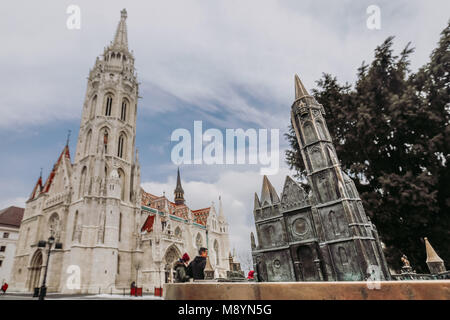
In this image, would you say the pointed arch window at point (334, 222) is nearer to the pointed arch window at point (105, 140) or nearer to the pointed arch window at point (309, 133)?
the pointed arch window at point (309, 133)

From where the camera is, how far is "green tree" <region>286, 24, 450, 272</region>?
1276 centimetres

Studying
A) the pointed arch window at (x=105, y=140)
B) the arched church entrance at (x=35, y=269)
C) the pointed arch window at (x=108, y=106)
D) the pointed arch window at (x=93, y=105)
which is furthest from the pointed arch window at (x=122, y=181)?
the arched church entrance at (x=35, y=269)

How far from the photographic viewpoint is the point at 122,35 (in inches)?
1663

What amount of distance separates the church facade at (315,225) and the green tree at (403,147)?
2.60 metres

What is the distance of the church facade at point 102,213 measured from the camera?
24859mm

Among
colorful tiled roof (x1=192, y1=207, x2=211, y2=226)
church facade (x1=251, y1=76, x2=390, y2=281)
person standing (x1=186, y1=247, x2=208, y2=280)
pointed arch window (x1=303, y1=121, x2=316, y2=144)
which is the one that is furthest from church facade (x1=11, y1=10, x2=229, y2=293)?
person standing (x1=186, y1=247, x2=208, y2=280)

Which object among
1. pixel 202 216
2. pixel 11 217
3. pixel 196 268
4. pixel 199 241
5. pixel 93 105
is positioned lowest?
pixel 196 268

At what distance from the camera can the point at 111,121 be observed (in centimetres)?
3272

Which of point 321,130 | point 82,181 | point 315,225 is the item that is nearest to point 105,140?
point 82,181

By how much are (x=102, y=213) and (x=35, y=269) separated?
37.7 ft

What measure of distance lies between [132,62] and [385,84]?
123 feet

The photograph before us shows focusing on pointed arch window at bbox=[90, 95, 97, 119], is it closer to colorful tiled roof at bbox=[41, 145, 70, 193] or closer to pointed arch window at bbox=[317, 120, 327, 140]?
colorful tiled roof at bbox=[41, 145, 70, 193]

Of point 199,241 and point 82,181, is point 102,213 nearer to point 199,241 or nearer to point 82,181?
point 82,181
